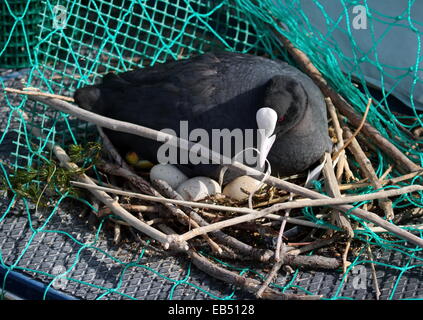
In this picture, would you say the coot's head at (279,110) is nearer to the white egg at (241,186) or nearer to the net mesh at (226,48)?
the white egg at (241,186)

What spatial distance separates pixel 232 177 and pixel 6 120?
127cm

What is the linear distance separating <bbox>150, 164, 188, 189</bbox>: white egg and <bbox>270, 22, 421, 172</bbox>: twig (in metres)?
0.87

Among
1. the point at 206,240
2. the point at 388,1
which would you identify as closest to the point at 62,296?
the point at 206,240

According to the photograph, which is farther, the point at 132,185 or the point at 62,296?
the point at 132,185

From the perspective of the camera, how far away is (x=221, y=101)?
2.68 metres

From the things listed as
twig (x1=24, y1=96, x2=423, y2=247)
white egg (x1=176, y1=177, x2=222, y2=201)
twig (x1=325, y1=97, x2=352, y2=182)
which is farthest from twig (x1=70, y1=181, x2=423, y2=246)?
twig (x1=325, y1=97, x2=352, y2=182)

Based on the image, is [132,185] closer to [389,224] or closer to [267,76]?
[267,76]

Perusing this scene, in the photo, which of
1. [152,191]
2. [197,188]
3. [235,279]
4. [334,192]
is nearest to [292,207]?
[334,192]

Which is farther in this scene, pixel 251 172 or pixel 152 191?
pixel 152 191

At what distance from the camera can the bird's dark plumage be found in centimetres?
265

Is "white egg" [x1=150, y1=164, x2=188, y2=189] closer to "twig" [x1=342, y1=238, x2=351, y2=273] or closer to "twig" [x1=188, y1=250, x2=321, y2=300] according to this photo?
"twig" [x1=188, y1=250, x2=321, y2=300]

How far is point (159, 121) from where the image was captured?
107 inches

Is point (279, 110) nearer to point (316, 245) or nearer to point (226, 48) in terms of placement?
point (316, 245)

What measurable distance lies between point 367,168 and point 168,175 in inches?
34.4
